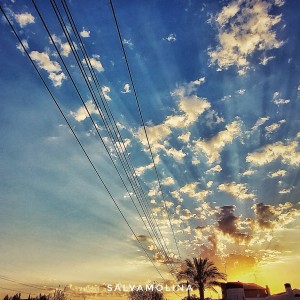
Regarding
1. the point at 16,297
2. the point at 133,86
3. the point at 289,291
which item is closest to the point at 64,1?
the point at 133,86

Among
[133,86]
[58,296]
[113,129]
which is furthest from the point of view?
[58,296]

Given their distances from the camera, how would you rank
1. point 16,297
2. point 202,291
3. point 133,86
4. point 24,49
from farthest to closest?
point 16,297 → point 202,291 → point 133,86 → point 24,49

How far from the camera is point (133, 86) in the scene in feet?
28.6

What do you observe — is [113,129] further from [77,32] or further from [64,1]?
[64,1]

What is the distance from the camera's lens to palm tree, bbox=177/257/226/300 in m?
Result: 41.6

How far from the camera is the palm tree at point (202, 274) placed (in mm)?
41594

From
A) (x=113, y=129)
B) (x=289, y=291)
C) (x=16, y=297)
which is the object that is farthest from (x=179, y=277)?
(x=16, y=297)

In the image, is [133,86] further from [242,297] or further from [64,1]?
[242,297]

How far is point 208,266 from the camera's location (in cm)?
4219

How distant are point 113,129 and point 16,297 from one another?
394 feet

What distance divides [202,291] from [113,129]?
38988mm

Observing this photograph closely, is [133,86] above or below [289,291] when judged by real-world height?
above

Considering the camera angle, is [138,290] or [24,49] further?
[138,290]

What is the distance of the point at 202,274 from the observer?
136 ft
